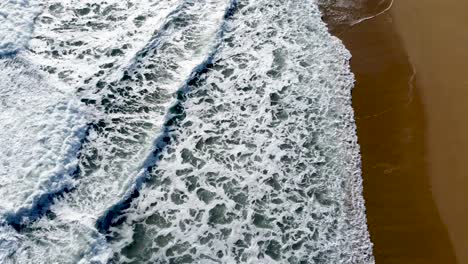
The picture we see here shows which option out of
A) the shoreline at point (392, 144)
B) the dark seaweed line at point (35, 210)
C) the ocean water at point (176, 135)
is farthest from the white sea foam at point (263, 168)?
the dark seaweed line at point (35, 210)

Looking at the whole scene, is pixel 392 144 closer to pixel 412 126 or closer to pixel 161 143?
pixel 412 126

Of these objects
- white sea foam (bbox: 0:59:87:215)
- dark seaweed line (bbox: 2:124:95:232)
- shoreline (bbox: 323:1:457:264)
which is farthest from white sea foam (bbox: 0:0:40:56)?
shoreline (bbox: 323:1:457:264)

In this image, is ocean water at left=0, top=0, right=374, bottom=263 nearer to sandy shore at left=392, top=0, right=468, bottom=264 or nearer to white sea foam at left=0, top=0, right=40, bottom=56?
white sea foam at left=0, top=0, right=40, bottom=56

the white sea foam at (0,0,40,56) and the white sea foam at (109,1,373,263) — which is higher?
the white sea foam at (0,0,40,56)

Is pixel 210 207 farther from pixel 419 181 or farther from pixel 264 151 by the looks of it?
pixel 419 181

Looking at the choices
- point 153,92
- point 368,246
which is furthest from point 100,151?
point 368,246

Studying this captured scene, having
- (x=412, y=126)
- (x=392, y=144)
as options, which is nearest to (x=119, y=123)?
(x=392, y=144)
